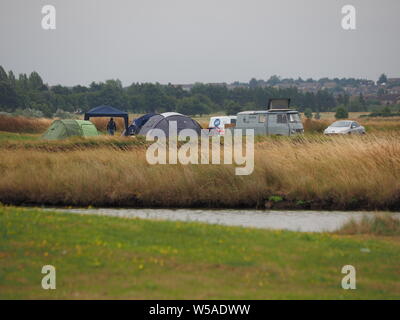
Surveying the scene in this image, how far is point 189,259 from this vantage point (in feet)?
39.7

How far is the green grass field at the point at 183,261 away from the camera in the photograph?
414 inches

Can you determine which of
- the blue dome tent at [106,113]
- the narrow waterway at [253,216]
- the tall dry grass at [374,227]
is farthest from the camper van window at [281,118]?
the tall dry grass at [374,227]

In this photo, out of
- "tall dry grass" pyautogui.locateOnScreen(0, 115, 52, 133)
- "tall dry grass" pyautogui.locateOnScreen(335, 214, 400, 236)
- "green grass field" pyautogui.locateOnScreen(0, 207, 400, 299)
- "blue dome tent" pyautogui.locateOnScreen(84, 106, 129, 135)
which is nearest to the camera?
"green grass field" pyautogui.locateOnScreen(0, 207, 400, 299)

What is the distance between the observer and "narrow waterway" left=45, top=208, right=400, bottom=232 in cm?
1916

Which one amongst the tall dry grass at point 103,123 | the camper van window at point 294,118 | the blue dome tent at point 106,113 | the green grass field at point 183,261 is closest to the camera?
the green grass field at point 183,261

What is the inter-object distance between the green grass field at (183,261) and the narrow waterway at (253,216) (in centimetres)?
393

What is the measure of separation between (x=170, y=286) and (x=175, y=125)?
35.4 metres

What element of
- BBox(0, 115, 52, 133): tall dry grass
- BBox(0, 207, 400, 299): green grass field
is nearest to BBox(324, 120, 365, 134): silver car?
BBox(0, 115, 52, 133): tall dry grass

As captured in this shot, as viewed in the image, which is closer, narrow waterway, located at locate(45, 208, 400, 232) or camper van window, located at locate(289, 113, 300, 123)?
narrow waterway, located at locate(45, 208, 400, 232)

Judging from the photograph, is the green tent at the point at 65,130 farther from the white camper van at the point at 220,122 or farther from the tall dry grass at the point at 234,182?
the tall dry grass at the point at 234,182

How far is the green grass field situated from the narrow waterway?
12.9 ft

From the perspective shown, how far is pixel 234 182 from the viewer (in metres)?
24.0

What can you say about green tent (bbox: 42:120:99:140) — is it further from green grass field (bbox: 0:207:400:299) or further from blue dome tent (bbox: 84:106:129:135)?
green grass field (bbox: 0:207:400:299)
